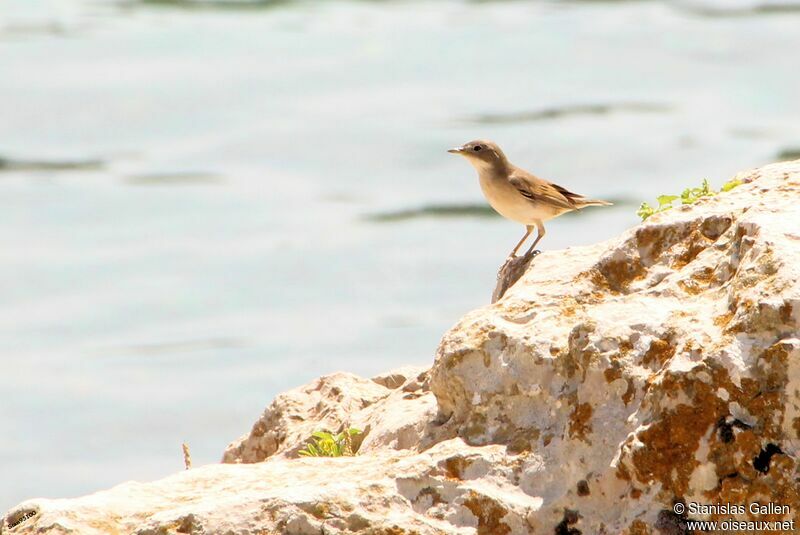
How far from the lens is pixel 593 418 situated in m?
5.32

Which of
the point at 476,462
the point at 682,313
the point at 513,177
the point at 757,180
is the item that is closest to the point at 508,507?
the point at 476,462

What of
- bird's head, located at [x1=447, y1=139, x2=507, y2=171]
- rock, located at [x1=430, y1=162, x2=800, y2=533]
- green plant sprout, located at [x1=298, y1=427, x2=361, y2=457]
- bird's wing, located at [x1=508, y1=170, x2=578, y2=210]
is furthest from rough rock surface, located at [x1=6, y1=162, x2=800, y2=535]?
bird's head, located at [x1=447, y1=139, x2=507, y2=171]

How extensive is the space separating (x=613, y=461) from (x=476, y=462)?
577 millimetres

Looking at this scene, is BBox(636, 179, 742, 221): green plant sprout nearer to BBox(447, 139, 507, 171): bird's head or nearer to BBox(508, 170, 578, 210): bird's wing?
BBox(508, 170, 578, 210): bird's wing

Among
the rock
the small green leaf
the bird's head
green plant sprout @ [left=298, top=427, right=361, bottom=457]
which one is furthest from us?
the bird's head

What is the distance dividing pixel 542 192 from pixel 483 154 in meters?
0.73

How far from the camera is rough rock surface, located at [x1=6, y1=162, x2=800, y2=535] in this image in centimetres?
498

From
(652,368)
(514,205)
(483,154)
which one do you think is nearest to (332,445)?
(652,368)

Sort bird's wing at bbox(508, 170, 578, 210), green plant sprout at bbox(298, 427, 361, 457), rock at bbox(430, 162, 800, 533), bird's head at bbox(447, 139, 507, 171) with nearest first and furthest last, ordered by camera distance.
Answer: rock at bbox(430, 162, 800, 533), green plant sprout at bbox(298, 427, 361, 457), bird's wing at bbox(508, 170, 578, 210), bird's head at bbox(447, 139, 507, 171)

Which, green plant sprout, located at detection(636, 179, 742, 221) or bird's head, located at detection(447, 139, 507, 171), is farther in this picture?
bird's head, located at detection(447, 139, 507, 171)

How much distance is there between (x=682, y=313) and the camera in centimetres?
538

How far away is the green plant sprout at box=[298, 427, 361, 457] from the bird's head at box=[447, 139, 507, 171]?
3.28m

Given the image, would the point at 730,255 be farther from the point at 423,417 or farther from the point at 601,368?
the point at 423,417

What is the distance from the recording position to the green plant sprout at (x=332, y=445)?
6.67 m
